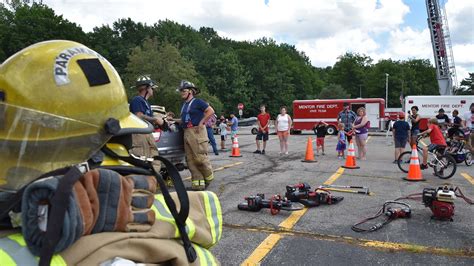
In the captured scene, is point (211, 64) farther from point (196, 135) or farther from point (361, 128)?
point (196, 135)

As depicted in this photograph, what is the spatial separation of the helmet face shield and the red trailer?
27815 millimetres

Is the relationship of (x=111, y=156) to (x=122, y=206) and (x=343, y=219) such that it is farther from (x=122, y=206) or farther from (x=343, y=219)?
(x=343, y=219)

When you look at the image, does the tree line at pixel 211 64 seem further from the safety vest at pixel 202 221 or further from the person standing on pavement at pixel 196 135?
the safety vest at pixel 202 221

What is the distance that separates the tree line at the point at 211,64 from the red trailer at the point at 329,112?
681 inches

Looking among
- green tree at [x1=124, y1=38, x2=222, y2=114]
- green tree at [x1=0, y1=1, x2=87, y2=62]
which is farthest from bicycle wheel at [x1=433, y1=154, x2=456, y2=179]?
green tree at [x1=0, y1=1, x2=87, y2=62]

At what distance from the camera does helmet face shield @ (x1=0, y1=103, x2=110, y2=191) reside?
1.20 meters

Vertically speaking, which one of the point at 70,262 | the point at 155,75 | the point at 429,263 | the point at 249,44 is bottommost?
the point at 429,263

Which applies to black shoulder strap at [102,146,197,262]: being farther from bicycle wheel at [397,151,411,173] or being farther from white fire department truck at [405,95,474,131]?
white fire department truck at [405,95,474,131]

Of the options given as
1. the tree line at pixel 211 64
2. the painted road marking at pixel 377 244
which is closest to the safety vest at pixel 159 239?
the painted road marking at pixel 377 244

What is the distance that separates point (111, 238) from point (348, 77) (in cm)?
9387

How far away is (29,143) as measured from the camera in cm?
121

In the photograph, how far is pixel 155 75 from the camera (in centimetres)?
4981

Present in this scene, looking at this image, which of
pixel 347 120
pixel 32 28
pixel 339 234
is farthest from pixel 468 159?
pixel 32 28

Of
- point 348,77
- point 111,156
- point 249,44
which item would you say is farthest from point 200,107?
point 348,77
